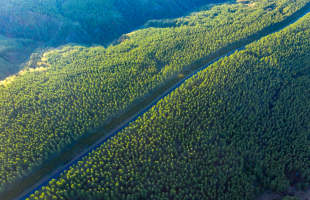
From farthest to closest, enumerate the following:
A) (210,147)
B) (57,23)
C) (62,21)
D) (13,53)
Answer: (62,21) → (57,23) → (13,53) → (210,147)

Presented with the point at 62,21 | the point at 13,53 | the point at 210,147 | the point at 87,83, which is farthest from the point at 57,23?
the point at 210,147

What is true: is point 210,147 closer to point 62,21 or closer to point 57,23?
point 62,21

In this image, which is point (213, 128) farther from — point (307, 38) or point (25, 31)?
point (25, 31)

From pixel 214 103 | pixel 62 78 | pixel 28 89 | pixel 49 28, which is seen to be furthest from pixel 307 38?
pixel 49 28

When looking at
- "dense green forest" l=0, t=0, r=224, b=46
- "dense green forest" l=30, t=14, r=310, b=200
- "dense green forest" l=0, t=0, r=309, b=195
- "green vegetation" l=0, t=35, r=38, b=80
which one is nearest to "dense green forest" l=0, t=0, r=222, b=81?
"dense green forest" l=0, t=0, r=224, b=46

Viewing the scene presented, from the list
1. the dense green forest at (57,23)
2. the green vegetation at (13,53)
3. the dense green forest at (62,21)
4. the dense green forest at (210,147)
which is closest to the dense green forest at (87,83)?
the dense green forest at (210,147)

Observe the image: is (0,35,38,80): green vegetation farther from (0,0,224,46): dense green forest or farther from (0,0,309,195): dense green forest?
(0,0,309,195): dense green forest

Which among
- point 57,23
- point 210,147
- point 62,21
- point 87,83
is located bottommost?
point 210,147

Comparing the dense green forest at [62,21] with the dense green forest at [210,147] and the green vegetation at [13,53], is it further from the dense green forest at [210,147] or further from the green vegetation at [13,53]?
the dense green forest at [210,147]
